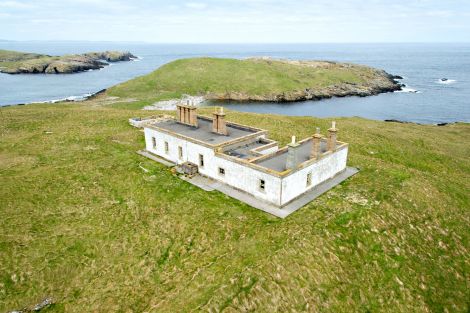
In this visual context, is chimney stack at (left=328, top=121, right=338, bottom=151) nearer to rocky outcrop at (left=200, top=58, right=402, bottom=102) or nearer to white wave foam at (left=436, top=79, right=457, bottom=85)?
rocky outcrop at (left=200, top=58, right=402, bottom=102)

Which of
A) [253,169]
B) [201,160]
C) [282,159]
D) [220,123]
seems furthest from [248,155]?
[220,123]

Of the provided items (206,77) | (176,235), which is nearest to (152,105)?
(206,77)

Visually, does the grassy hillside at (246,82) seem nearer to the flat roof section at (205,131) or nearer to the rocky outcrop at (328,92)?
the rocky outcrop at (328,92)

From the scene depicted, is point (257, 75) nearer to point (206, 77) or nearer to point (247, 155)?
point (206, 77)

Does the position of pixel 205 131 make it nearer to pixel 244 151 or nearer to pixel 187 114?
pixel 187 114

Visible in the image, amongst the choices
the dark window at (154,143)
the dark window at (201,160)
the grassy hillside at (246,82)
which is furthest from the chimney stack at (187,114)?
the grassy hillside at (246,82)

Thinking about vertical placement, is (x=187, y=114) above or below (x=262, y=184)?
above
